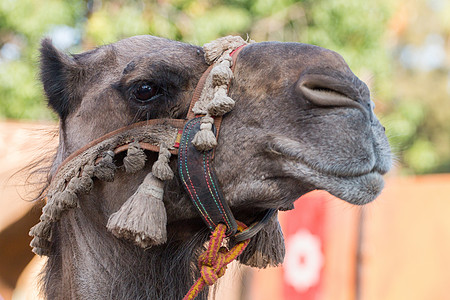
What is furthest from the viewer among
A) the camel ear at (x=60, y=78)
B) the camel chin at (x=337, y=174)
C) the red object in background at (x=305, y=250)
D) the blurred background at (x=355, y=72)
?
the red object in background at (x=305, y=250)

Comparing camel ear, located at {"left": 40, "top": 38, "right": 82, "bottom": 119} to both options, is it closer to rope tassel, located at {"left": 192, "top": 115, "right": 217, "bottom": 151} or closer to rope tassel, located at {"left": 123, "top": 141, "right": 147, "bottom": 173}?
rope tassel, located at {"left": 123, "top": 141, "right": 147, "bottom": 173}

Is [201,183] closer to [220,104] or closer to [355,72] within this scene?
[220,104]

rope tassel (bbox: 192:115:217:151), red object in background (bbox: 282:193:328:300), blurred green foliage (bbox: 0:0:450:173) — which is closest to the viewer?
rope tassel (bbox: 192:115:217:151)

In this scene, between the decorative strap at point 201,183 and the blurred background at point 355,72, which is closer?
the decorative strap at point 201,183

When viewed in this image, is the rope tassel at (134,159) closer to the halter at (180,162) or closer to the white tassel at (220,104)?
the halter at (180,162)

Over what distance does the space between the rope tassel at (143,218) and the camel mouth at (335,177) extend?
54 centimetres

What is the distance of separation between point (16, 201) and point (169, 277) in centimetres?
214

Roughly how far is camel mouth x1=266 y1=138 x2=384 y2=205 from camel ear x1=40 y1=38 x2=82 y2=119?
1.19 metres

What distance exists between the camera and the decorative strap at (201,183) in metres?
2.29

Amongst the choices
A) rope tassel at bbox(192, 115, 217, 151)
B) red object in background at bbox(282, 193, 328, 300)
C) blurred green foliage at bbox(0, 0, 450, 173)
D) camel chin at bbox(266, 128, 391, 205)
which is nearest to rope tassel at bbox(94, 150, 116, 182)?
rope tassel at bbox(192, 115, 217, 151)

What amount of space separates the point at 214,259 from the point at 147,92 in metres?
0.80

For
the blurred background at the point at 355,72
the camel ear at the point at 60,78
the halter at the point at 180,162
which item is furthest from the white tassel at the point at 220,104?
the blurred background at the point at 355,72

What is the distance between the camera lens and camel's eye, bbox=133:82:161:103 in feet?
8.19

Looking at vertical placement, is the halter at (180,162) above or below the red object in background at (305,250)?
above
